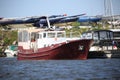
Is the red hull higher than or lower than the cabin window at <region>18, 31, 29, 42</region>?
lower

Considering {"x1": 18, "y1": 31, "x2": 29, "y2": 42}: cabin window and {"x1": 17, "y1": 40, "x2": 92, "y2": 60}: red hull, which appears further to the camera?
{"x1": 18, "y1": 31, "x2": 29, "y2": 42}: cabin window

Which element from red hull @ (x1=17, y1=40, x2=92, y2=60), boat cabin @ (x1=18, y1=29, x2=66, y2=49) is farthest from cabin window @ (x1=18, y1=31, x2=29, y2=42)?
red hull @ (x1=17, y1=40, x2=92, y2=60)

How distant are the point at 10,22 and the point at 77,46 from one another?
101 m

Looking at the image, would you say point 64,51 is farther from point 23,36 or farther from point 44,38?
point 23,36

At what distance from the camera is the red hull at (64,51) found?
226ft

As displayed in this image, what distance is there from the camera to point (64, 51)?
69500 mm

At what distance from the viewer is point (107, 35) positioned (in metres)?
98.6

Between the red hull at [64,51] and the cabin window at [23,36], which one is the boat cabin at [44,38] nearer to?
the red hull at [64,51]

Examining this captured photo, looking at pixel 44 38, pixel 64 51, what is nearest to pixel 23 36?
pixel 44 38

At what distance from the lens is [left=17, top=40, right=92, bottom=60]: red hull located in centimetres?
6881

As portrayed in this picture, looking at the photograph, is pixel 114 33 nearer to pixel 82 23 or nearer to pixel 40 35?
pixel 40 35

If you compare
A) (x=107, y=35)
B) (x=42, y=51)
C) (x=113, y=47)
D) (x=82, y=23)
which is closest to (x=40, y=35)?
(x=42, y=51)

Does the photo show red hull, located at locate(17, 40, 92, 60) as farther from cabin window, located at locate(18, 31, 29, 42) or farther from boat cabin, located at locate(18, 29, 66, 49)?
Result: cabin window, located at locate(18, 31, 29, 42)

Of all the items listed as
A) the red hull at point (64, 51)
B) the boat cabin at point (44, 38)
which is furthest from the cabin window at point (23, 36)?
the red hull at point (64, 51)
